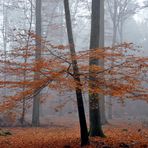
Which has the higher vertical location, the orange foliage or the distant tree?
the distant tree

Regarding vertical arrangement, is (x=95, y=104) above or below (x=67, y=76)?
below

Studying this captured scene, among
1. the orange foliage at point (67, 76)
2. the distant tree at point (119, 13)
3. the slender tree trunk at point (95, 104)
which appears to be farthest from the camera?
the distant tree at point (119, 13)

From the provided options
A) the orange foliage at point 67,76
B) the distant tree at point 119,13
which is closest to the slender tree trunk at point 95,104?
the orange foliage at point 67,76

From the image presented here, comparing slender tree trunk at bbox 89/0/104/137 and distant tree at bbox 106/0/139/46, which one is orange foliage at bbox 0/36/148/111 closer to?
slender tree trunk at bbox 89/0/104/137

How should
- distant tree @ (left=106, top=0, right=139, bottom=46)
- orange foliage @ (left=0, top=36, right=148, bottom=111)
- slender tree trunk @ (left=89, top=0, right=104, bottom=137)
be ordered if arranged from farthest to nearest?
distant tree @ (left=106, top=0, right=139, bottom=46), slender tree trunk @ (left=89, top=0, right=104, bottom=137), orange foliage @ (left=0, top=36, right=148, bottom=111)

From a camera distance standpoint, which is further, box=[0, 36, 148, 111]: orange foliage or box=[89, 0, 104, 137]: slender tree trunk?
box=[89, 0, 104, 137]: slender tree trunk

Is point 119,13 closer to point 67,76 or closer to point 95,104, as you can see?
point 95,104

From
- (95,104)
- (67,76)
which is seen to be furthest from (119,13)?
(67,76)

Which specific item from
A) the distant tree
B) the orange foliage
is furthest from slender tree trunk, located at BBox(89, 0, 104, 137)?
the distant tree

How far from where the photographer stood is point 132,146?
11359mm

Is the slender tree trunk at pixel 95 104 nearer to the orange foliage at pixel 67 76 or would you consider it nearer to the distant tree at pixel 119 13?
the orange foliage at pixel 67 76

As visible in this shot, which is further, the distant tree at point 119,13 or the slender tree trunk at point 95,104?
the distant tree at point 119,13

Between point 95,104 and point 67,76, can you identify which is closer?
point 67,76

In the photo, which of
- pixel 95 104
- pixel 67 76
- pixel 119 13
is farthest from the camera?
pixel 119 13
